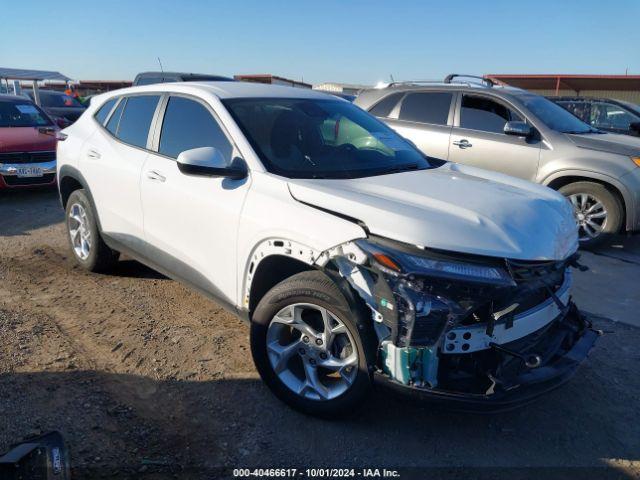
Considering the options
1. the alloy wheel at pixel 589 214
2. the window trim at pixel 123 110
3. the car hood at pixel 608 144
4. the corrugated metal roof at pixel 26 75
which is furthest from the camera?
the corrugated metal roof at pixel 26 75

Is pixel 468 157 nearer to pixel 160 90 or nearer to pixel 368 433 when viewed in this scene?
pixel 160 90

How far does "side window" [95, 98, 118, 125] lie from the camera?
4625 millimetres

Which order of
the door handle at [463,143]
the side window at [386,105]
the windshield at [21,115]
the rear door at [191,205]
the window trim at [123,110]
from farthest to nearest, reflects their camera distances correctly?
the windshield at [21,115] → the side window at [386,105] → the door handle at [463,143] → the window trim at [123,110] → the rear door at [191,205]

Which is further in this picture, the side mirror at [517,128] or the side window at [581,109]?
the side window at [581,109]

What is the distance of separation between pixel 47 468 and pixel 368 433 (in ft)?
5.03

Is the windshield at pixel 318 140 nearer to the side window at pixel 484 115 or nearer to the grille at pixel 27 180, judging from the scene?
the side window at pixel 484 115

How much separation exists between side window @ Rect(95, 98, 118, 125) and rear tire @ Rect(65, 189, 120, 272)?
68 cm

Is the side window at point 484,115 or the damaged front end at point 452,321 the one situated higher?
the side window at point 484,115

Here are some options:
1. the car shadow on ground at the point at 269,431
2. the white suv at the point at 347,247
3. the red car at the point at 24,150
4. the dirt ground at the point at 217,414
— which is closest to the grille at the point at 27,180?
the red car at the point at 24,150

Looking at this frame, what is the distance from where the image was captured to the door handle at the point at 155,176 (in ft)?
11.9

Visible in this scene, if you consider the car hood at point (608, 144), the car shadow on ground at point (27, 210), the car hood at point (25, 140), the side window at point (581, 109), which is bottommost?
the car shadow on ground at point (27, 210)

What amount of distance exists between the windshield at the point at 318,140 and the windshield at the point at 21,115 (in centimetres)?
707

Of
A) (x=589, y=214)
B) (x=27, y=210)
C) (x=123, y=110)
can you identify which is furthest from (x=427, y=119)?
(x=27, y=210)

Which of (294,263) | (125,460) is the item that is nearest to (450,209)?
(294,263)
